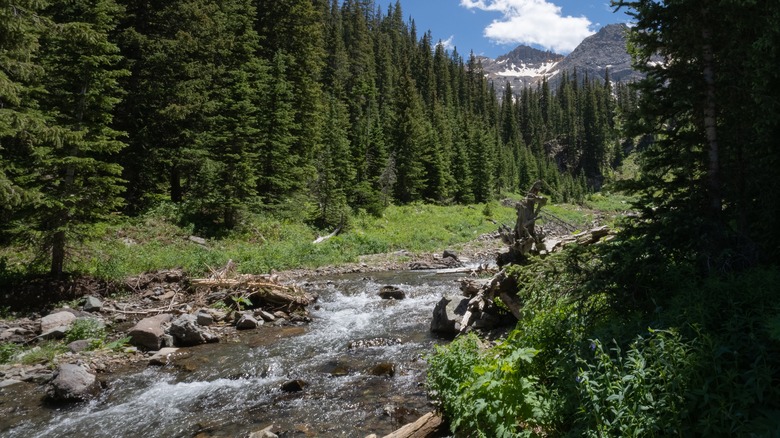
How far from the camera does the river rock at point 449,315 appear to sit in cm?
1119

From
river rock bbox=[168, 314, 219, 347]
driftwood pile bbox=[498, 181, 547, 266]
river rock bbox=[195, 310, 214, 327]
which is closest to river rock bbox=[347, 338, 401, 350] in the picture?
driftwood pile bbox=[498, 181, 547, 266]

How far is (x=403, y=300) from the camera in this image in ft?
52.2

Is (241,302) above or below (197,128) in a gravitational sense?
below

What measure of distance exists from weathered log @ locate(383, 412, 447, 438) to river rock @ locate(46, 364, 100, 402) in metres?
6.36

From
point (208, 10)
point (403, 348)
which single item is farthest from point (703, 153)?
point (208, 10)

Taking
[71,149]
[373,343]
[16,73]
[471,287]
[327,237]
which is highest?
[16,73]

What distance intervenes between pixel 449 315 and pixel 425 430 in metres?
5.90

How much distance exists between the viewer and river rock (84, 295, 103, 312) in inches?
511

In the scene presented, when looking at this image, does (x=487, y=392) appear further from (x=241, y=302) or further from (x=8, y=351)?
(x=241, y=302)

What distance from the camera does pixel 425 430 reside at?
18.2 ft

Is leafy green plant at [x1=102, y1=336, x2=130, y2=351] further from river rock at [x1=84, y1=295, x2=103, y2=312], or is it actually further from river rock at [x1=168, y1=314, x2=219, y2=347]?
river rock at [x1=84, y1=295, x2=103, y2=312]

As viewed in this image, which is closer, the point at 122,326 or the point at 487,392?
the point at 487,392

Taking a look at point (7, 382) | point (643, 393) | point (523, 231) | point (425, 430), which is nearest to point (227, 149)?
point (7, 382)

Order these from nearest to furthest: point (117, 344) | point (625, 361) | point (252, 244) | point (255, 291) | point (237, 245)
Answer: point (625, 361) → point (117, 344) → point (255, 291) → point (237, 245) → point (252, 244)
